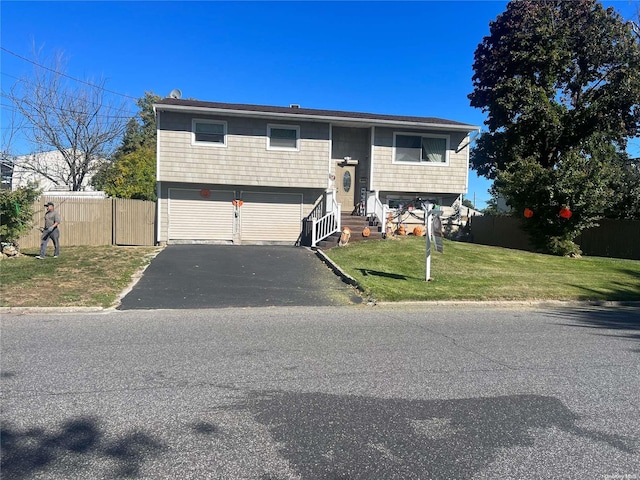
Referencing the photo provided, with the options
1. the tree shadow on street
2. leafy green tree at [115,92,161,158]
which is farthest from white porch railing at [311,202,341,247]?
leafy green tree at [115,92,161,158]

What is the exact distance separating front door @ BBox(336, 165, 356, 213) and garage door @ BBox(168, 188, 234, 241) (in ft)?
15.3

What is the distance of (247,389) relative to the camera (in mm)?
4469

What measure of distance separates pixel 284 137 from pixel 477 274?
32.3 ft

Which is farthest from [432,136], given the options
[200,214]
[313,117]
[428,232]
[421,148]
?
[200,214]

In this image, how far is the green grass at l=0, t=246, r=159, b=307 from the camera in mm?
8687

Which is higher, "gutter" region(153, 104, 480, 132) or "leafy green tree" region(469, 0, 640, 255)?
"leafy green tree" region(469, 0, 640, 255)

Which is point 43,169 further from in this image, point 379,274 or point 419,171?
point 379,274

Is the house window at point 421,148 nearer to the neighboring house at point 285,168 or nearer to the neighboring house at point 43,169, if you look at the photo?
the neighboring house at point 285,168

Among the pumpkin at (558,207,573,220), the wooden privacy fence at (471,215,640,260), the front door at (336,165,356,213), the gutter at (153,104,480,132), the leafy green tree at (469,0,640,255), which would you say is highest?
the leafy green tree at (469,0,640,255)

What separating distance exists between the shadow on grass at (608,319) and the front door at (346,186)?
11787 millimetres

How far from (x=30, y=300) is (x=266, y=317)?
4480 mm

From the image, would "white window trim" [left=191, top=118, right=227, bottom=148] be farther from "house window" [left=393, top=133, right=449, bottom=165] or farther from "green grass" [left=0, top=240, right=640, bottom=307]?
"house window" [left=393, top=133, right=449, bottom=165]

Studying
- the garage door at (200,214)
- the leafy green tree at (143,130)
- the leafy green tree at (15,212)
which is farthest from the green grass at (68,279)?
the leafy green tree at (143,130)

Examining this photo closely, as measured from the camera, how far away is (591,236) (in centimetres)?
2206
